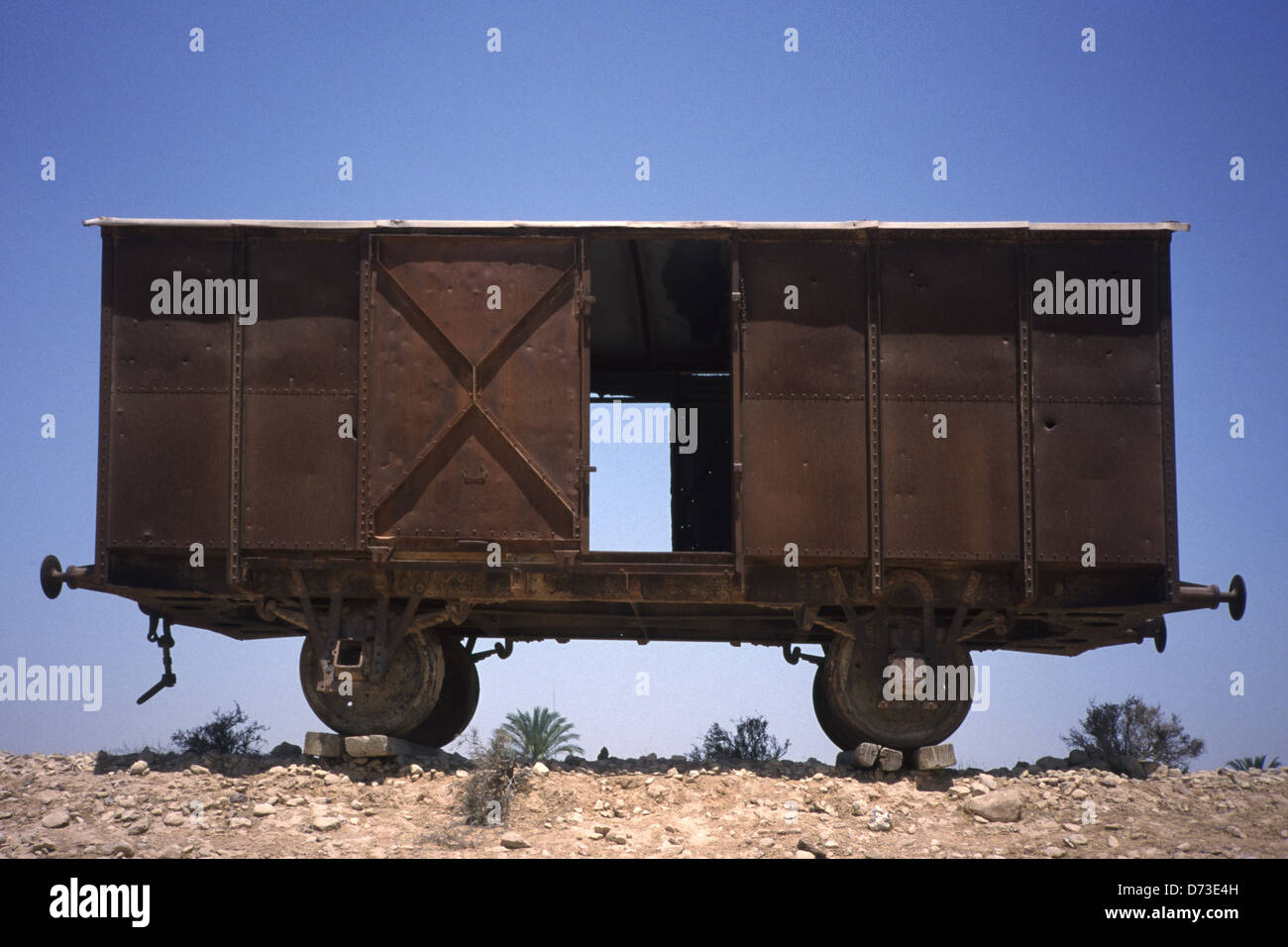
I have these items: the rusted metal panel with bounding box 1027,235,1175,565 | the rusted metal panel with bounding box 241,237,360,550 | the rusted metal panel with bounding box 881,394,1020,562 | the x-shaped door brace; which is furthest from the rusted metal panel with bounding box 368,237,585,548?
the rusted metal panel with bounding box 1027,235,1175,565

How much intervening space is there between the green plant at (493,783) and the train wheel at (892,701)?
3.45m

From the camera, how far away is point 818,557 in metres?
12.7

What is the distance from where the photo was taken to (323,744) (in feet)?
42.9

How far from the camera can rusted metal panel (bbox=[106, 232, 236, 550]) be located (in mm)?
12898

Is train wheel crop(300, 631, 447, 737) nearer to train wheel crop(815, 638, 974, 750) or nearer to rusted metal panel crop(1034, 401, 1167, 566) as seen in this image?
train wheel crop(815, 638, 974, 750)

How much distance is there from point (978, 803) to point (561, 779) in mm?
3993

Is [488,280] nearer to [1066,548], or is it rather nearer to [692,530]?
[692,530]

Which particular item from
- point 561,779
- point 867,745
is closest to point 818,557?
point 867,745

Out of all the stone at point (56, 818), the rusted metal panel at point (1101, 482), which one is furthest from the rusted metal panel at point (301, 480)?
the rusted metal panel at point (1101, 482)

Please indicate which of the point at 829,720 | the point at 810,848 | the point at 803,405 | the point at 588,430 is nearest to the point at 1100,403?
the point at 803,405

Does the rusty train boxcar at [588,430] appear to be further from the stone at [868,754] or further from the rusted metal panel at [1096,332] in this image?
the stone at [868,754]

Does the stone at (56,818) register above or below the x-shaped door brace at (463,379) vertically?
below

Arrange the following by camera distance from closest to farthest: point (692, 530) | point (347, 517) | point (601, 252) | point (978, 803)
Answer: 1. point (978, 803)
2. point (347, 517)
3. point (601, 252)
4. point (692, 530)

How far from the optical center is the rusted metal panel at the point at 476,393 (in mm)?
12742
